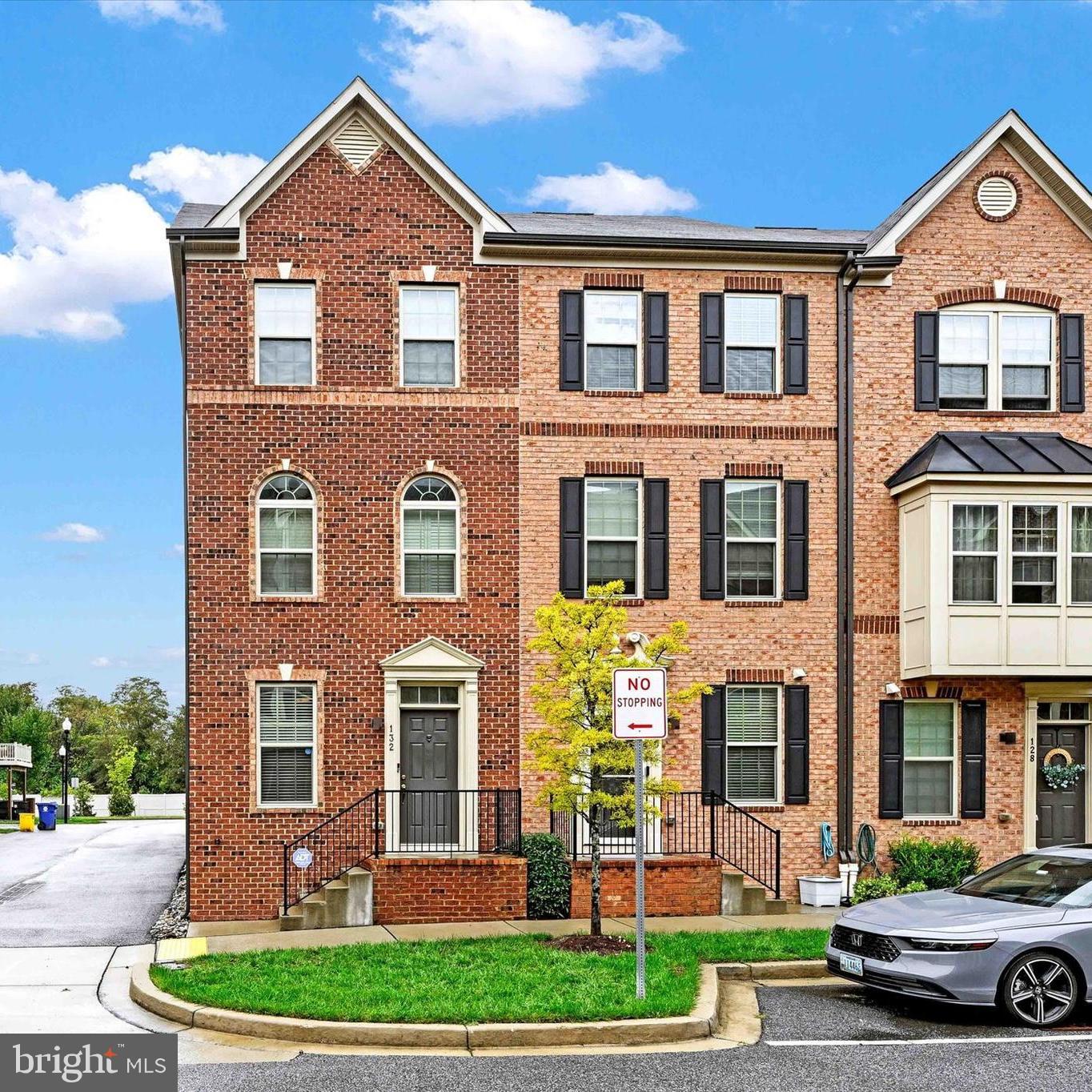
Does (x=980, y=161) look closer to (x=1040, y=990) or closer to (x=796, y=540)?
(x=796, y=540)

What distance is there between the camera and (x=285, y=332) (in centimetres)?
1906

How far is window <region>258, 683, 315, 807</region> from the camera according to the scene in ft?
60.6

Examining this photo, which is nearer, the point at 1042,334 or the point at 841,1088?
the point at 841,1088

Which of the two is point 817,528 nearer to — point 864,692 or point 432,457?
point 864,692

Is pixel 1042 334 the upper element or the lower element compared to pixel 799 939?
upper

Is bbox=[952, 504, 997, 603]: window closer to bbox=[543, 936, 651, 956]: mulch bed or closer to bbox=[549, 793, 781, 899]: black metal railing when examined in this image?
bbox=[549, 793, 781, 899]: black metal railing

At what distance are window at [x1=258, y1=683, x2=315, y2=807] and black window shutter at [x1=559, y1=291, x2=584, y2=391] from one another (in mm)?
5687

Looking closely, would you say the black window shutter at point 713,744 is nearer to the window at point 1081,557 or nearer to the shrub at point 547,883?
the shrub at point 547,883

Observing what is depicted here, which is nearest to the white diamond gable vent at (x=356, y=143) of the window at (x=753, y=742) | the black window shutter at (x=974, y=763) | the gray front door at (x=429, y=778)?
the gray front door at (x=429, y=778)

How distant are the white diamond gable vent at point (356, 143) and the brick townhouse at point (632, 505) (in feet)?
0.12

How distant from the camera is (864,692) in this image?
19609 mm

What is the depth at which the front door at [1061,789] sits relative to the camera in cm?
1983

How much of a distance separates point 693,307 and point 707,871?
8.02m

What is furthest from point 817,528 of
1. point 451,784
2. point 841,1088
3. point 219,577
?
point 841,1088
